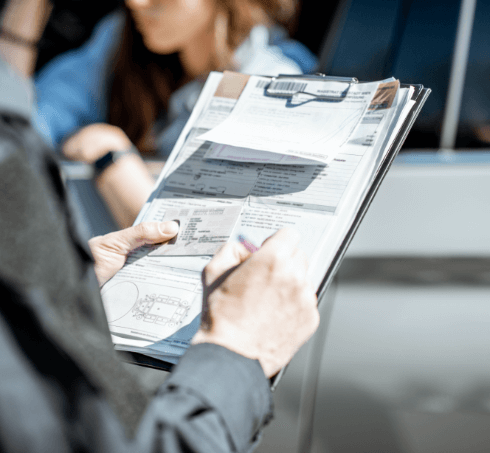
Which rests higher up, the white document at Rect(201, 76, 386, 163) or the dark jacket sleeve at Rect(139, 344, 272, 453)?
the white document at Rect(201, 76, 386, 163)

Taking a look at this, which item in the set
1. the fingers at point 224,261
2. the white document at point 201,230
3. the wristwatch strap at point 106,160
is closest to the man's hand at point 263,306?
the fingers at point 224,261

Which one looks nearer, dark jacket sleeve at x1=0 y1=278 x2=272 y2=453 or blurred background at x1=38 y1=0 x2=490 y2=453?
dark jacket sleeve at x1=0 y1=278 x2=272 y2=453

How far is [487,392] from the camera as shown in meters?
1.00

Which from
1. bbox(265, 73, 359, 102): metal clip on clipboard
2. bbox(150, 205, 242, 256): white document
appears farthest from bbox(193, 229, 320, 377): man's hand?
bbox(265, 73, 359, 102): metal clip on clipboard

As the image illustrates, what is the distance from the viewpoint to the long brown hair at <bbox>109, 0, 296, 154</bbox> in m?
1.59

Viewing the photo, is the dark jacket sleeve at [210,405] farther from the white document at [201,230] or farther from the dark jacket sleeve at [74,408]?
the white document at [201,230]

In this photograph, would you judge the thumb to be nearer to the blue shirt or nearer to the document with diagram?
the document with diagram

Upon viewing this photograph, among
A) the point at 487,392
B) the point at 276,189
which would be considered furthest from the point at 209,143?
the point at 487,392

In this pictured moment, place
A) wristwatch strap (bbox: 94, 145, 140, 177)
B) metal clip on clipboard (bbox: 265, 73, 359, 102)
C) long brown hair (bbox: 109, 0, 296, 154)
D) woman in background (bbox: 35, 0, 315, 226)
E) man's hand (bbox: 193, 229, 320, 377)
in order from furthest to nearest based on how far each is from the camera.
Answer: long brown hair (bbox: 109, 0, 296, 154), woman in background (bbox: 35, 0, 315, 226), wristwatch strap (bbox: 94, 145, 140, 177), metal clip on clipboard (bbox: 265, 73, 359, 102), man's hand (bbox: 193, 229, 320, 377)

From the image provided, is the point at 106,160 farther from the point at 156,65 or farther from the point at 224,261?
the point at 224,261

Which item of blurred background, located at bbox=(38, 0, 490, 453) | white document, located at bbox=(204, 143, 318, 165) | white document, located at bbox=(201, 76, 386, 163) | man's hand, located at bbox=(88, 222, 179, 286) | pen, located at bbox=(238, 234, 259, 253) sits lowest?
blurred background, located at bbox=(38, 0, 490, 453)

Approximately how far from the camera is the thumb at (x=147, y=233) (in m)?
0.68

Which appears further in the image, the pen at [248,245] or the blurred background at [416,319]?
the blurred background at [416,319]

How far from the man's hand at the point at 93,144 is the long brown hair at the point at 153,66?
21cm
